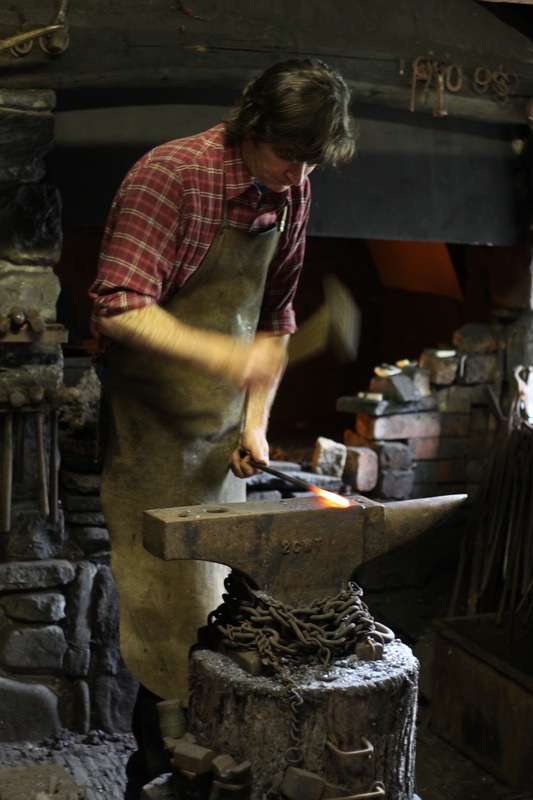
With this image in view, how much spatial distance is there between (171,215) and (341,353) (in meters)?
0.53

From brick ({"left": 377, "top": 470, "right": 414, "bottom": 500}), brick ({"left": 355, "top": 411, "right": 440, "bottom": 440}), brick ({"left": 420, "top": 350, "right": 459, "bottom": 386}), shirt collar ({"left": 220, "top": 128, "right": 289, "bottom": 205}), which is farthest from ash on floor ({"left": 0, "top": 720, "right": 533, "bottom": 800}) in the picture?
shirt collar ({"left": 220, "top": 128, "right": 289, "bottom": 205})

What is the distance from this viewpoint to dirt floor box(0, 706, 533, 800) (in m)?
3.31

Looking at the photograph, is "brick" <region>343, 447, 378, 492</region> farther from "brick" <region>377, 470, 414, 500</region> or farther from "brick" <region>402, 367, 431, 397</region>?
"brick" <region>402, 367, 431, 397</region>

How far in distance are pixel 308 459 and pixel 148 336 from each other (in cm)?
235

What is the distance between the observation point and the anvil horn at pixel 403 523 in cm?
211

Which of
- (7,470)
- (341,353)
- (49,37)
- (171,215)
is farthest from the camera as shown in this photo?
(7,470)

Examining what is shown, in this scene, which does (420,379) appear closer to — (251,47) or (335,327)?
(251,47)

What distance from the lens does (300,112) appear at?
2.12 meters

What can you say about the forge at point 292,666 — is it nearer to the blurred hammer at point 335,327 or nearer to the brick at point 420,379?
the blurred hammer at point 335,327

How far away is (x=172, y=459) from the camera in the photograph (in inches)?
102

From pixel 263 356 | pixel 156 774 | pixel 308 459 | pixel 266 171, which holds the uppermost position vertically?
pixel 266 171

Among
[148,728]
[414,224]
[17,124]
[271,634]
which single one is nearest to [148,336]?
[271,634]

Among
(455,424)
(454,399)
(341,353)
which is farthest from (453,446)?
(341,353)

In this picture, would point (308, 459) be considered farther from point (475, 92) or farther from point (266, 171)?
point (266, 171)
